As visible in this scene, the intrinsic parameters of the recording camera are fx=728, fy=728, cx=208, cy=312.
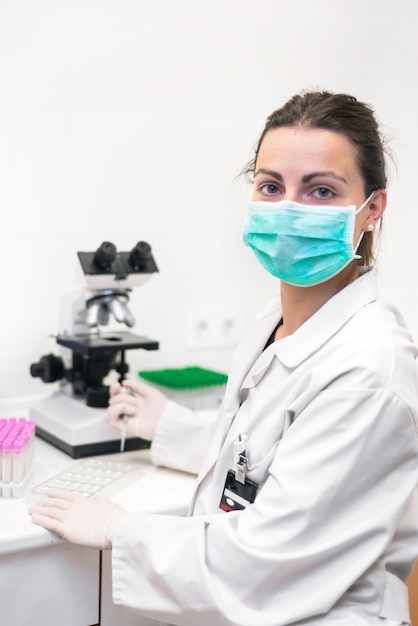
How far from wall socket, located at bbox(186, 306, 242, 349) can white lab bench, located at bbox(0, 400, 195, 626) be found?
→ 2.62 ft

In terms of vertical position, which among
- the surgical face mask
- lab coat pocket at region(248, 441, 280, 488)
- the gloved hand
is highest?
the surgical face mask

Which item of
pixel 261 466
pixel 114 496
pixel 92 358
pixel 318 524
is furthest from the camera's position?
pixel 92 358

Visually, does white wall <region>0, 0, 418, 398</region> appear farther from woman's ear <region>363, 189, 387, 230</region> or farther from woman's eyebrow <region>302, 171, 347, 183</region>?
woman's eyebrow <region>302, 171, 347, 183</region>

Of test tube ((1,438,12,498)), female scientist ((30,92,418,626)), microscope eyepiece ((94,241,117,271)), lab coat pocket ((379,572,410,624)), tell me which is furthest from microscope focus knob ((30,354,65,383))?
lab coat pocket ((379,572,410,624))

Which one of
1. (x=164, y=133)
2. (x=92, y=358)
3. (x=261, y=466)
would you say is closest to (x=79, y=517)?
(x=261, y=466)

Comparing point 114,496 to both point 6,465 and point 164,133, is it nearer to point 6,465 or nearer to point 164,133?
point 6,465

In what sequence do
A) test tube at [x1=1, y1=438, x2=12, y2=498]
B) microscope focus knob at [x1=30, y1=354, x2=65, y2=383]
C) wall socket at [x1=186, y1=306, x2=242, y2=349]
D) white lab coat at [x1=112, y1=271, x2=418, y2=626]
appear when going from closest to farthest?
white lab coat at [x1=112, y1=271, x2=418, y2=626], test tube at [x1=1, y1=438, x2=12, y2=498], microscope focus knob at [x1=30, y1=354, x2=65, y2=383], wall socket at [x1=186, y1=306, x2=242, y2=349]

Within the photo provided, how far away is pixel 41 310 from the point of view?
1.94 meters

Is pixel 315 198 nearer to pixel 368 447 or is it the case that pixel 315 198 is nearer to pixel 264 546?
pixel 368 447

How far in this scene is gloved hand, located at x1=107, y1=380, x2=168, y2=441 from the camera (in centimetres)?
163

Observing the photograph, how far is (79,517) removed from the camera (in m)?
1.25

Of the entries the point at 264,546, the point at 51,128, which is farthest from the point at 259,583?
the point at 51,128

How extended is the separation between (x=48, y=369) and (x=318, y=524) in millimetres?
923

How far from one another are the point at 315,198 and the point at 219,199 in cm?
99
